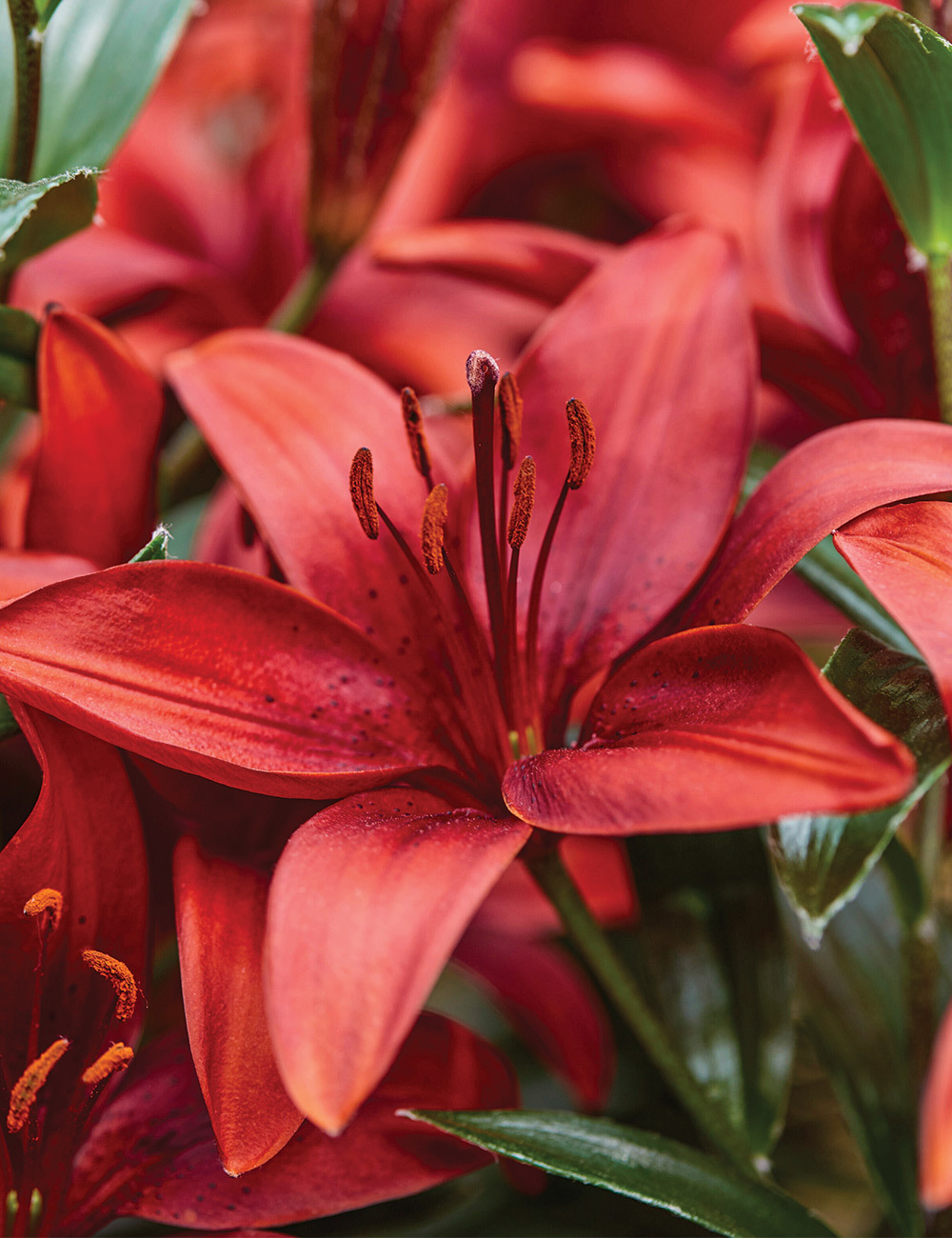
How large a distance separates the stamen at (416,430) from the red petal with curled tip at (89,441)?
0.14 metres

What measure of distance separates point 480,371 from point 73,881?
24 centimetres

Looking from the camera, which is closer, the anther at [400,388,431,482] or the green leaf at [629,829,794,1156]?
the anther at [400,388,431,482]

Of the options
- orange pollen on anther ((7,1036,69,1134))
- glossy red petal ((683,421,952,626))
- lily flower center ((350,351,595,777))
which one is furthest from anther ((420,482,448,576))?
orange pollen on anther ((7,1036,69,1134))

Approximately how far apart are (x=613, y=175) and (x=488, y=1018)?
0.60 metres

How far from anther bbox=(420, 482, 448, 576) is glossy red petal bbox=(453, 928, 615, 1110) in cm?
28

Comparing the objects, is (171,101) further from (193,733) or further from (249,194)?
(193,733)

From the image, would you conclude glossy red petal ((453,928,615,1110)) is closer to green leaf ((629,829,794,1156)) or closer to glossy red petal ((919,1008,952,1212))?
green leaf ((629,829,794,1156))

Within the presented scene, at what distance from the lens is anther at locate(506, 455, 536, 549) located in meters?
0.42

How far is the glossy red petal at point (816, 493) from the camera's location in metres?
0.39

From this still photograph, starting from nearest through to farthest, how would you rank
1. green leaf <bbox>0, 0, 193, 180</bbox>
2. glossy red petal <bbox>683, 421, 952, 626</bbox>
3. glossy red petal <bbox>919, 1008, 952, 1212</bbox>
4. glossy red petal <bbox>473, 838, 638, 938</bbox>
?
1. glossy red petal <bbox>919, 1008, 952, 1212</bbox>
2. glossy red petal <bbox>683, 421, 952, 626</bbox>
3. green leaf <bbox>0, 0, 193, 180</bbox>
4. glossy red petal <bbox>473, 838, 638, 938</bbox>


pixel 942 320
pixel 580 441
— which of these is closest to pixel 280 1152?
pixel 580 441

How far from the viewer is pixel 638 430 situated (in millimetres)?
494

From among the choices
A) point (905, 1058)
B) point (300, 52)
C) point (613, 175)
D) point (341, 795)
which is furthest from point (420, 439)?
point (300, 52)

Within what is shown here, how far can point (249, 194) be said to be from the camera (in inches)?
Answer: 36.1
